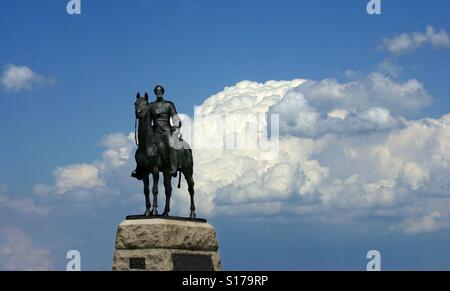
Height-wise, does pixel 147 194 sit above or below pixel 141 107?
below

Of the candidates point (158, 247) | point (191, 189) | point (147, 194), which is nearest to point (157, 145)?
point (147, 194)

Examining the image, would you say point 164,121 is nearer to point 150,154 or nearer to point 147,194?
point 150,154

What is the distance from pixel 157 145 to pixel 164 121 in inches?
30.8

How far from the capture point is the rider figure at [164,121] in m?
30.2

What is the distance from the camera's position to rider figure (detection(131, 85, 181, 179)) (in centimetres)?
3023

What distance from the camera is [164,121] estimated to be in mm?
30391

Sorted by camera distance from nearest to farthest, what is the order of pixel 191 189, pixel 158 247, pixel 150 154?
1. pixel 158 247
2. pixel 150 154
3. pixel 191 189

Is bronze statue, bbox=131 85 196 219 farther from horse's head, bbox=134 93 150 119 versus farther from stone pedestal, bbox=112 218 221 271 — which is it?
stone pedestal, bbox=112 218 221 271

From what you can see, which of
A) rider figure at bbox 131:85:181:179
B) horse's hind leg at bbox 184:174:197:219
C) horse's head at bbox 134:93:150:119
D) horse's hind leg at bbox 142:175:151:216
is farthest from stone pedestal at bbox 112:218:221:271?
horse's head at bbox 134:93:150:119
